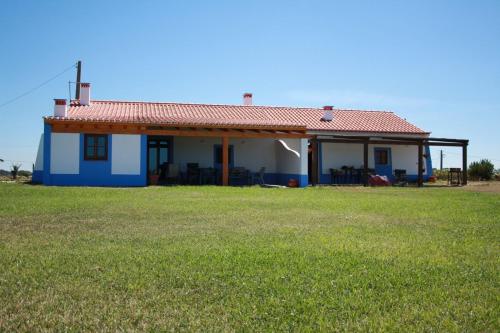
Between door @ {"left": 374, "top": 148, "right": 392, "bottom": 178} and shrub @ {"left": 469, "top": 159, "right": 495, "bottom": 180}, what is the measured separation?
658 centimetres

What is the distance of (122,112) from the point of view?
23219 mm

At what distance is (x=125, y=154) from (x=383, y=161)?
14.1 m

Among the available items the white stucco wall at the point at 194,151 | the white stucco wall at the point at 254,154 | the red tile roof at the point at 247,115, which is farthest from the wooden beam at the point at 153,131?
the white stucco wall at the point at 254,154

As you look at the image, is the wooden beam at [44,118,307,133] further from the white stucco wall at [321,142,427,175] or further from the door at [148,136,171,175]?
the white stucco wall at [321,142,427,175]

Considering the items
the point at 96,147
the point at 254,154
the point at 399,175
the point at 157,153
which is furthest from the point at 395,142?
the point at 96,147

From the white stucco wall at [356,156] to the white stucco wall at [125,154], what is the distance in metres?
9.86

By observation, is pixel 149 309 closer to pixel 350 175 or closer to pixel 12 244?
pixel 12 244

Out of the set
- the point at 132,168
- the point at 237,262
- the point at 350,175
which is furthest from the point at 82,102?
the point at 237,262

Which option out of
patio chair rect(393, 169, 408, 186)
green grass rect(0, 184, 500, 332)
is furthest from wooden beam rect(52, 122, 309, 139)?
green grass rect(0, 184, 500, 332)

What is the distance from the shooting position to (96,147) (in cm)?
1984

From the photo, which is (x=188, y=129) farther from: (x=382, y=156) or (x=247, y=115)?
(x=382, y=156)

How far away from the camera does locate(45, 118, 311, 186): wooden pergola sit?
19.3 meters

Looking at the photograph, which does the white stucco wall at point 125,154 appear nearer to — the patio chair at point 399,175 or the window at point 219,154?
the window at point 219,154

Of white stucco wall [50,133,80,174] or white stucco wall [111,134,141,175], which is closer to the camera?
white stucco wall [50,133,80,174]
